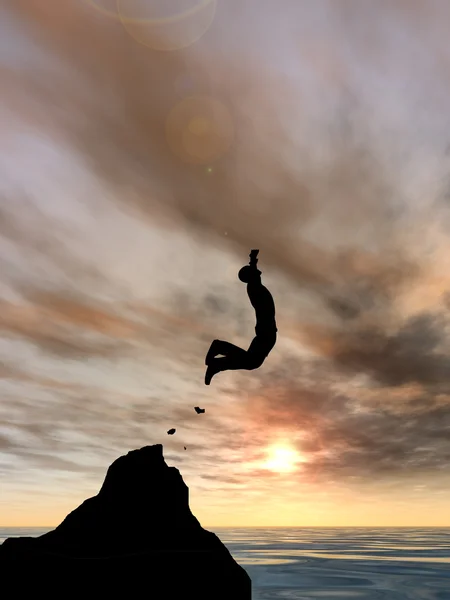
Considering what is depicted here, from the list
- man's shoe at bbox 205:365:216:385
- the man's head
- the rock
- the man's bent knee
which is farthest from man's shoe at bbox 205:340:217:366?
the rock

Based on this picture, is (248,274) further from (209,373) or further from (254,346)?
(209,373)

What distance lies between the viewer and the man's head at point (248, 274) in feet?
32.6

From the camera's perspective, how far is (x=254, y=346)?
10211 mm

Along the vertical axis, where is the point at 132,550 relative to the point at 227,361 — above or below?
below

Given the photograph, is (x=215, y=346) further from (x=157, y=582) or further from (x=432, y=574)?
(x=432, y=574)

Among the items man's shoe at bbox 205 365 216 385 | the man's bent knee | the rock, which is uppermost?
the man's bent knee

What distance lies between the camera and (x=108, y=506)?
499 inches

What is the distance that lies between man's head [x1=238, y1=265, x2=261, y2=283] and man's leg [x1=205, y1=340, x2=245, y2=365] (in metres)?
1.49

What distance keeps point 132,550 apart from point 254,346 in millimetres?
6450

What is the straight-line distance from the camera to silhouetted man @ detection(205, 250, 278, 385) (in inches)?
398

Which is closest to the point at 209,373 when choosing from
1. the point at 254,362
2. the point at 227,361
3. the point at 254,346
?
the point at 227,361

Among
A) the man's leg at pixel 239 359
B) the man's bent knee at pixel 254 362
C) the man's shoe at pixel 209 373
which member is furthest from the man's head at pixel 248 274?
the man's shoe at pixel 209 373

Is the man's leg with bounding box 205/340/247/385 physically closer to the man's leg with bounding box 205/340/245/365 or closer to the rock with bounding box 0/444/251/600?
the man's leg with bounding box 205/340/245/365

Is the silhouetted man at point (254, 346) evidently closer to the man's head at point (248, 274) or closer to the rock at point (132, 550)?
the man's head at point (248, 274)
